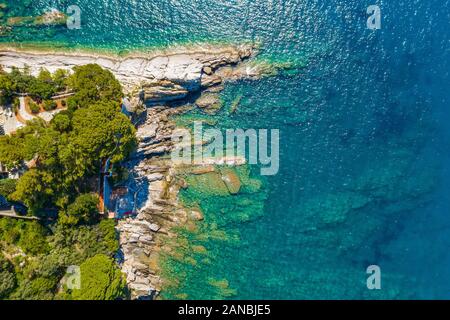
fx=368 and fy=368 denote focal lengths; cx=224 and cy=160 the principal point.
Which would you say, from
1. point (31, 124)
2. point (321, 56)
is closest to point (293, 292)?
point (321, 56)

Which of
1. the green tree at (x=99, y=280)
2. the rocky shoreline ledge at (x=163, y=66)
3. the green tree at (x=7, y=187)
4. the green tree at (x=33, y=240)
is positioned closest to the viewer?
the green tree at (x=7, y=187)

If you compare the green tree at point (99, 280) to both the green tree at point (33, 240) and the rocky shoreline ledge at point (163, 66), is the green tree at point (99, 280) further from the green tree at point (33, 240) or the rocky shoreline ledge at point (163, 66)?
the rocky shoreline ledge at point (163, 66)

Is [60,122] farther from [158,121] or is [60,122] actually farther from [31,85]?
[158,121]

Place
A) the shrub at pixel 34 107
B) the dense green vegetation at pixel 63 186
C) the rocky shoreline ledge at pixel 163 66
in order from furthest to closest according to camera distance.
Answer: the rocky shoreline ledge at pixel 163 66 → the shrub at pixel 34 107 → the dense green vegetation at pixel 63 186

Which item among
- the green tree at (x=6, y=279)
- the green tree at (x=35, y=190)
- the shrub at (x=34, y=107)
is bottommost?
the green tree at (x=6, y=279)

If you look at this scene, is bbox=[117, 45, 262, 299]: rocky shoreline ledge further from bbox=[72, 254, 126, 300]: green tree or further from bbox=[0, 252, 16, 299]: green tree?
bbox=[0, 252, 16, 299]: green tree

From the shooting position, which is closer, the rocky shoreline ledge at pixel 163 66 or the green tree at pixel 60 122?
the green tree at pixel 60 122

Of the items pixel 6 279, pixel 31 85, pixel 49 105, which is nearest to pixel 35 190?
pixel 49 105

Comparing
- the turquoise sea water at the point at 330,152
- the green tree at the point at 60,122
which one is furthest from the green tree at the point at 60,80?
the turquoise sea water at the point at 330,152
